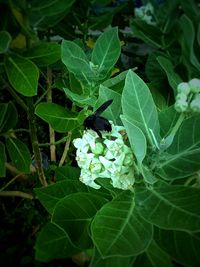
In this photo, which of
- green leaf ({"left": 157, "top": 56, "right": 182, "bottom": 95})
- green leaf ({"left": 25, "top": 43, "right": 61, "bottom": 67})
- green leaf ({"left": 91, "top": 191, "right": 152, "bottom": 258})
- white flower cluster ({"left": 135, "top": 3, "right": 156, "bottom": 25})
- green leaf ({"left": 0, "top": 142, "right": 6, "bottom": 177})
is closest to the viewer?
green leaf ({"left": 91, "top": 191, "right": 152, "bottom": 258})

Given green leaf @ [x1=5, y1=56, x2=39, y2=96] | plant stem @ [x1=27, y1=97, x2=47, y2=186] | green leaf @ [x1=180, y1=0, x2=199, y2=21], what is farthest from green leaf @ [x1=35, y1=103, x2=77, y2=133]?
green leaf @ [x1=180, y1=0, x2=199, y2=21]

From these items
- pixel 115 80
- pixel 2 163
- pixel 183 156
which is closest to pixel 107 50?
pixel 115 80

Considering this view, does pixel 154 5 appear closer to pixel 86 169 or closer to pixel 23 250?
pixel 86 169

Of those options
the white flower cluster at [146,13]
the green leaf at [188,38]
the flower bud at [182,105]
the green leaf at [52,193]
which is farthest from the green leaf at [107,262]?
the white flower cluster at [146,13]

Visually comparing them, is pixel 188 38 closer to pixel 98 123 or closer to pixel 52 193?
pixel 98 123

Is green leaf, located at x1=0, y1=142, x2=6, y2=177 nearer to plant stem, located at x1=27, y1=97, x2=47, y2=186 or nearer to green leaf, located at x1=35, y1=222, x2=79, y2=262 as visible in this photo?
plant stem, located at x1=27, y1=97, x2=47, y2=186

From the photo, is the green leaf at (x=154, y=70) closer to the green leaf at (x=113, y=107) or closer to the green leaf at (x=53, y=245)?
the green leaf at (x=113, y=107)
